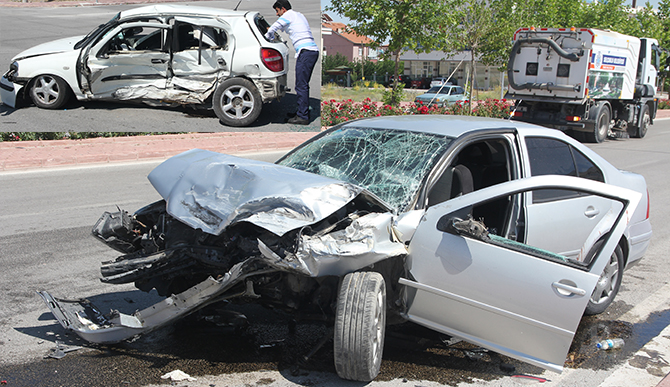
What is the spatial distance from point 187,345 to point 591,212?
329cm

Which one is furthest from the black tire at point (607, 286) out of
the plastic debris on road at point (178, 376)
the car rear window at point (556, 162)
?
the plastic debris on road at point (178, 376)

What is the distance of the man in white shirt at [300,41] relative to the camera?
35.0 feet

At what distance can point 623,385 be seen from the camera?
11.5ft

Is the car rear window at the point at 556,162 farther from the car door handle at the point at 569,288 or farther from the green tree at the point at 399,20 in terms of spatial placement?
the green tree at the point at 399,20

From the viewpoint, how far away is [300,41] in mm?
10945

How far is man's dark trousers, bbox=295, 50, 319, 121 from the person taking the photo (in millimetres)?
11133

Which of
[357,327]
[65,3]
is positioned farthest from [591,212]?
[65,3]

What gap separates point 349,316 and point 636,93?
65.1 ft

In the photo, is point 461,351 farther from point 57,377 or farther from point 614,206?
point 57,377

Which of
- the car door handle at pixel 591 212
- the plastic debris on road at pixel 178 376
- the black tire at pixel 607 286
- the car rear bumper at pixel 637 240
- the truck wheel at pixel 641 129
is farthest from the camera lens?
the truck wheel at pixel 641 129

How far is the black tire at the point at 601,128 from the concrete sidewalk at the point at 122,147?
386 inches

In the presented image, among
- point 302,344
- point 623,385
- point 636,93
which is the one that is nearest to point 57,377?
point 302,344

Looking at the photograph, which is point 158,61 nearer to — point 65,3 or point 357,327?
point 65,3

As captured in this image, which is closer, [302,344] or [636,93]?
[302,344]
